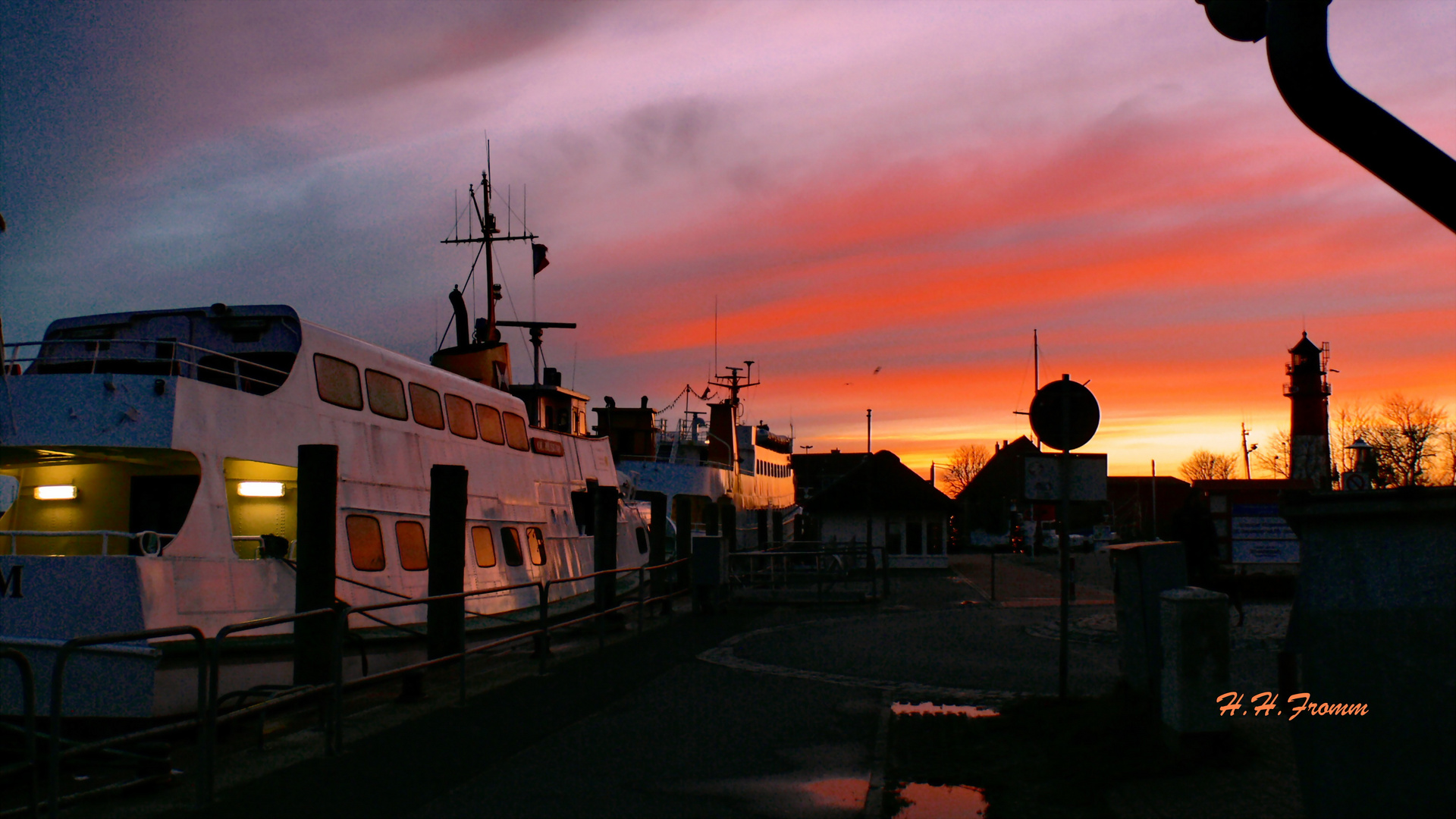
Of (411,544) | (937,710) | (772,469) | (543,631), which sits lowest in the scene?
(937,710)

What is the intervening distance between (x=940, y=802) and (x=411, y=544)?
1102cm

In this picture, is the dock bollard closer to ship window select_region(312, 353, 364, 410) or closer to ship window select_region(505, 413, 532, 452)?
ship window select_region(312, 353, 364, 410)

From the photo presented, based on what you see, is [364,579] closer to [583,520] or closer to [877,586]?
[583,520]

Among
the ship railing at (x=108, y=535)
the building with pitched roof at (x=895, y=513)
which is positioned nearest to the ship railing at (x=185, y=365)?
the ship railing at (x=108, y=535)

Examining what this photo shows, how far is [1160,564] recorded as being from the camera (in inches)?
324

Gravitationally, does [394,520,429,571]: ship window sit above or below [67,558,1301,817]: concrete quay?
above

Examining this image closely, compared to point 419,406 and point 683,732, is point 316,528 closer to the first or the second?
point 683,732

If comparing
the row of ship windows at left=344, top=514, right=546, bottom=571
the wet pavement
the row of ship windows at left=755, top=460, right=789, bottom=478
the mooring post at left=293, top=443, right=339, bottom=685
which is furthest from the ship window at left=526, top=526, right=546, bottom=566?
→ the row of ship windows at left=755, top=460, right=789, bottom=478

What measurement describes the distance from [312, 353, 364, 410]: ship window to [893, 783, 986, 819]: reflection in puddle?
10.2 m

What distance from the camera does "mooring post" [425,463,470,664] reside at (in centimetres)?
1198

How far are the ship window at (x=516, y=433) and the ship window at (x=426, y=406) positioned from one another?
263 cm

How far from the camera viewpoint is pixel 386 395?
639 inches

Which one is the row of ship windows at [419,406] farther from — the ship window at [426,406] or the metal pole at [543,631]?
the metal pole at [543,631]

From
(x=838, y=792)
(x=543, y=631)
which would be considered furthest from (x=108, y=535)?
(x=838, y=792)
